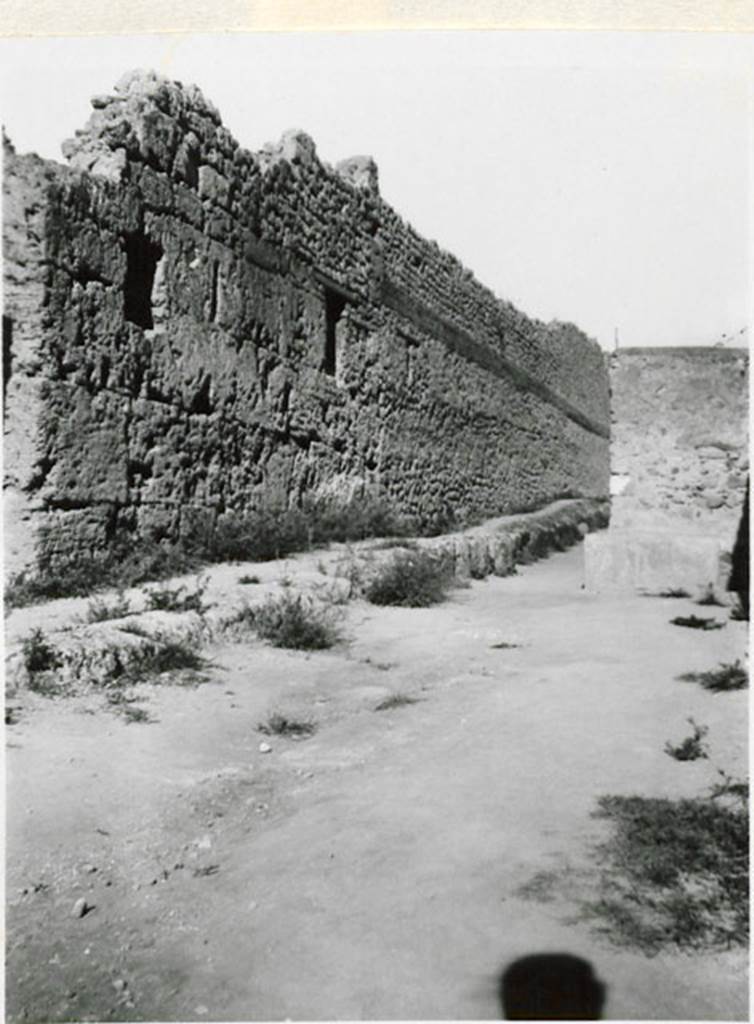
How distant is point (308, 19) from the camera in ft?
10.2

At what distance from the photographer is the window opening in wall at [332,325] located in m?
9.61

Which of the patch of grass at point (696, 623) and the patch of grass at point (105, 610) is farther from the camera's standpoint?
the patch of grass at point (696, 623)

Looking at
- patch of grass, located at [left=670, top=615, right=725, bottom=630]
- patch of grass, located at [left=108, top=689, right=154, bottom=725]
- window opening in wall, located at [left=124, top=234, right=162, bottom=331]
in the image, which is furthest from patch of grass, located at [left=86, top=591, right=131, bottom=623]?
patch of grass, located at [left=670, top=615, right=725, bottom=630]

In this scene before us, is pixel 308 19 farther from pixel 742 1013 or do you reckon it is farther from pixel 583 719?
pixel 742 1013

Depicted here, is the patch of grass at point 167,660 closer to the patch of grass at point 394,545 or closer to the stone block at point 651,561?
the patch of grass at point 394,545

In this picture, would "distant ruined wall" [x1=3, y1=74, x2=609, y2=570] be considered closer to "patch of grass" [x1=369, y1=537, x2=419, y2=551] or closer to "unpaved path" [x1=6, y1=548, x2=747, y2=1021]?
"patch of grass" [x1=369, y1=537, x2=419, y2=551]

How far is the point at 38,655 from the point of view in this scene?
3879mm

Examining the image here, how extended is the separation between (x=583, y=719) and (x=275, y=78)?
2892mm

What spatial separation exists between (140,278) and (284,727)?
4260mm

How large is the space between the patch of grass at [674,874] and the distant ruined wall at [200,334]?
4.20 meters

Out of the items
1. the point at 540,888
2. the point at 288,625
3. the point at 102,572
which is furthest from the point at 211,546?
the point at 540,888

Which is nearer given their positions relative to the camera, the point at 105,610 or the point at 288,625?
the point at 105,610

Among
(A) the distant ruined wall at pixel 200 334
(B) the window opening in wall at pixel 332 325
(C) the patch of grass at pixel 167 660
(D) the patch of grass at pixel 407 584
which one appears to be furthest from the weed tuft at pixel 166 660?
(B) the window opening in wall at pixel 332 325

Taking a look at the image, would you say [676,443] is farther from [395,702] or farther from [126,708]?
[126,708]
